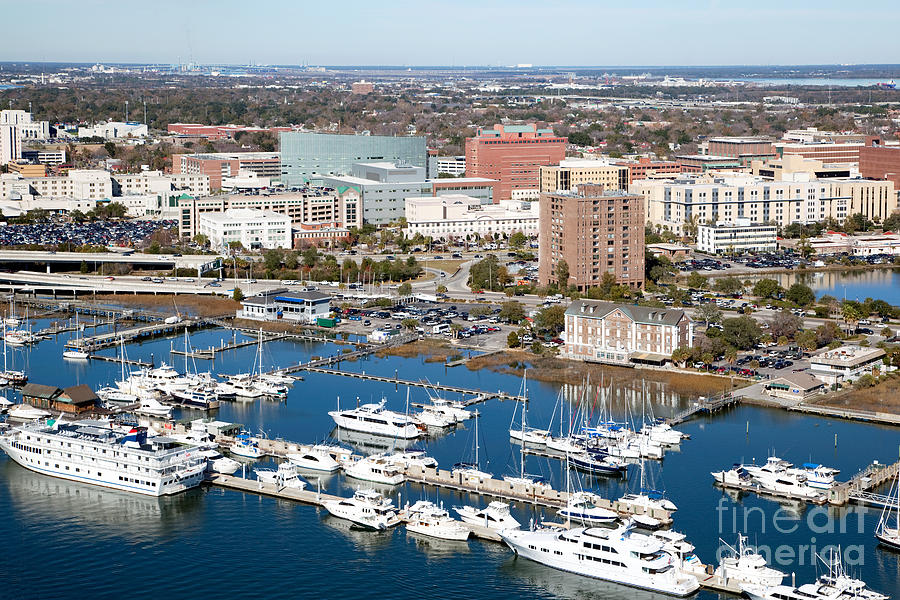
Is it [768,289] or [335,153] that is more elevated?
[335,153]

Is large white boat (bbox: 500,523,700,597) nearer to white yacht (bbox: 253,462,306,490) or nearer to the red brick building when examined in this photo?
white yacht (bbox: 253,462,306,490)

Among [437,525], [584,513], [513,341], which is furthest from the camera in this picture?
[513,341]

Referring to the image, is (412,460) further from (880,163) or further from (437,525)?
(880,163)

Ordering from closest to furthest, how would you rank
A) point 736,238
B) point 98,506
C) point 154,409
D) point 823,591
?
point 823,591
point 98,506
point 154,409
point 736,238

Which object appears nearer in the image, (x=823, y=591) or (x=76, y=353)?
(x=823, y=591)

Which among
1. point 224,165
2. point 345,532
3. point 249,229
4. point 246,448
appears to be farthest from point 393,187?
point 345,532

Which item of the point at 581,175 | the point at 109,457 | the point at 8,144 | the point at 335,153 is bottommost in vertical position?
the point at 109,457

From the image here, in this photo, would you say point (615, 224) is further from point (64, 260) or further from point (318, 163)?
point (318, 163)
